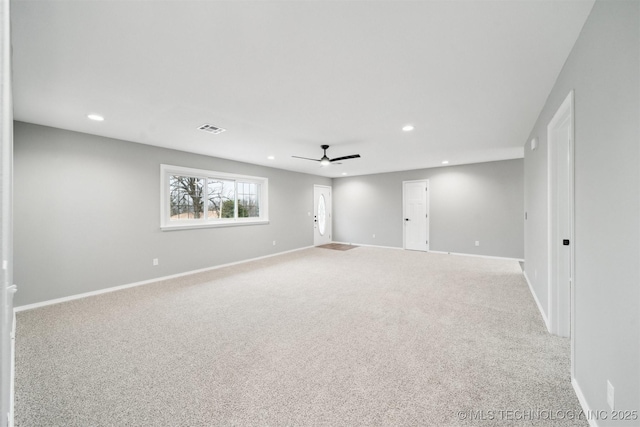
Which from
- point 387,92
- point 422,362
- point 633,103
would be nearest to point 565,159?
point 633,103

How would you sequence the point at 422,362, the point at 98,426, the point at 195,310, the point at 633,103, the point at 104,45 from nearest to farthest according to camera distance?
the point at 633,103, the point at 98,426, the point at 104,45, the point at 422,362, the point at 195,310

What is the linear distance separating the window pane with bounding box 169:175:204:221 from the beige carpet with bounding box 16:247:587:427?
1.56 metres

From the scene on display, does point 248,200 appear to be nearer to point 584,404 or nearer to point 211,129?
point 211,129

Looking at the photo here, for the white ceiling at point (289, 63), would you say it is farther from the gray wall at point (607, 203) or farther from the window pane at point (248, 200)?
the window pane at point (248, 200)

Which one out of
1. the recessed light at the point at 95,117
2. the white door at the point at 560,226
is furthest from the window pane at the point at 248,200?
the white door at the point at 560,226

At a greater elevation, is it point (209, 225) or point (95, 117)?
point (95, 117)

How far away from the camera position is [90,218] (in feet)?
12.8

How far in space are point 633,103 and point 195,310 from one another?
13.2 ft

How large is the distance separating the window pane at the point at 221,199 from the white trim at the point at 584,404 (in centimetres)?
560

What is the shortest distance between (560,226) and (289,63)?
2909 mm

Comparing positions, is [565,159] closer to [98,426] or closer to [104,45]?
[104,45]

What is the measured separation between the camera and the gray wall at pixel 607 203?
1191 mm

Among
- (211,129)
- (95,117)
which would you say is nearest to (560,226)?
(211,129)

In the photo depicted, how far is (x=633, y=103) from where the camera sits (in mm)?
1191
